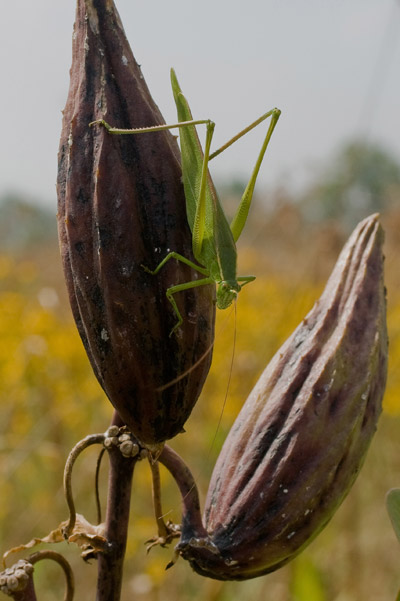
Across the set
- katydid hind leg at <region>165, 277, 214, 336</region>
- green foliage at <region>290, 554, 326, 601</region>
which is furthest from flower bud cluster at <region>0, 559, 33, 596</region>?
green foliage at <region>290, 554, 326, 601</region>

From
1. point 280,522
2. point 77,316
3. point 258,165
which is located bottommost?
point 280,522

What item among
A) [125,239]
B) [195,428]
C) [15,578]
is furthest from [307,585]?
[195,428]

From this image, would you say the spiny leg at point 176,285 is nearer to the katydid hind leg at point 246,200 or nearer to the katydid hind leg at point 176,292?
the katydid hind leg at point 176,292

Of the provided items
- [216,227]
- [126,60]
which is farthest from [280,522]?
[126,60]

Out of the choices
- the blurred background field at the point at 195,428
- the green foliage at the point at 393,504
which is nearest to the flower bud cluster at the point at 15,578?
the green foliage at the point at 393,504

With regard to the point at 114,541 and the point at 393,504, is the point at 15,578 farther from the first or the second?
the point at 393,504

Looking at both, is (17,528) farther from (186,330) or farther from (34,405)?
(186,330)
